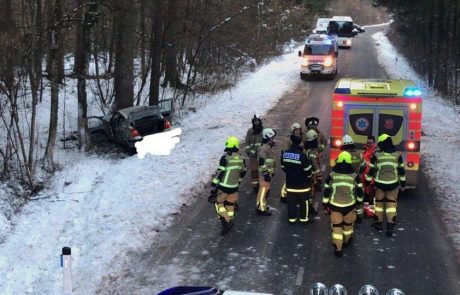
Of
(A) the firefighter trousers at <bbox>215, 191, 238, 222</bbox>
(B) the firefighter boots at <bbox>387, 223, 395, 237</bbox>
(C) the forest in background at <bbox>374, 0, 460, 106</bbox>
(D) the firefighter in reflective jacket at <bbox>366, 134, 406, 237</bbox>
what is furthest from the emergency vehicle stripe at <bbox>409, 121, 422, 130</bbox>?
(C) the forest in background at <bbox>374, 0, 460, 106</bbox>

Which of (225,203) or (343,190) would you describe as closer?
(343,190)

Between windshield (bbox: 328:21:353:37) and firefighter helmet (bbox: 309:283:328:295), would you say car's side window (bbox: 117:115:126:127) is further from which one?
windshield (bbox: 328:21:353:37)

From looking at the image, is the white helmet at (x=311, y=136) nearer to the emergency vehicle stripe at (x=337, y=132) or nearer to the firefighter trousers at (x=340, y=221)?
the emergency vehicle stripe at (x=337, y=132)

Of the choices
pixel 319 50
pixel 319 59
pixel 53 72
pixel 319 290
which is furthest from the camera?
pixel 319 50

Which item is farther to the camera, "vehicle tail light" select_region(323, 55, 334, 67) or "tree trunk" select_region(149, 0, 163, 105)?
"vehicle tail light" select_region(323, 55, 334, 67)

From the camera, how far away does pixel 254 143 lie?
1235cm

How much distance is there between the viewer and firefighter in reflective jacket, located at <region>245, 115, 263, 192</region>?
39.8 feet

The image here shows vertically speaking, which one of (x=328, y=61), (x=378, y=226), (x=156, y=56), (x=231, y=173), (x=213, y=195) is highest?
(x=156, y=56)

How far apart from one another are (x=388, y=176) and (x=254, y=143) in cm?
342

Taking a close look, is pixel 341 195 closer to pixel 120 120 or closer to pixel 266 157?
pixel 266 157

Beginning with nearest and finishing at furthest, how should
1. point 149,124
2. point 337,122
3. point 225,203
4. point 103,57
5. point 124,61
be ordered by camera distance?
point 225,203, point 337,122, point 149,124, point 124,61, point 103,57

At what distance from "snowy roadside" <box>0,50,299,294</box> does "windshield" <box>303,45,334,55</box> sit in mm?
11699

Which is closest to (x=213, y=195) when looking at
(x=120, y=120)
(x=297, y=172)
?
(x=297, y=172)

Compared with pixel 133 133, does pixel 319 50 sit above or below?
above
